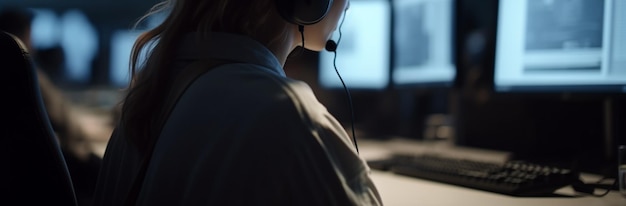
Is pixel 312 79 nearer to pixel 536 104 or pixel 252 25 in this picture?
pixel 536 104

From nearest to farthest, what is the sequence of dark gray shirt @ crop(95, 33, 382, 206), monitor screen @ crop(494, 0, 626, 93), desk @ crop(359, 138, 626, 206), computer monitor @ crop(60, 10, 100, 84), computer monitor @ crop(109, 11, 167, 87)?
dark gray shirt @ crop(95, 33, 382, 206) < desk @ crop(359, 138, 626, 206) < monitor screen @ crop(494, 0, 626, 93) < computer monitor @ crop(109, 11, 167, 87) < computer monitor @ crop(60, 10, 100, 84)

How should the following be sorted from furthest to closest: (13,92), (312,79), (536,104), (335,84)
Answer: (312,79)
(335,84)
(536,104)
(13,92)

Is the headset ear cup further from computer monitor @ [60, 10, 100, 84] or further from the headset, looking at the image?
computer monitor @ [60, 10, 100, 84]

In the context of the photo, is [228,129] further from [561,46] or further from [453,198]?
[561,46]

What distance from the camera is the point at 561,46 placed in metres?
1.23

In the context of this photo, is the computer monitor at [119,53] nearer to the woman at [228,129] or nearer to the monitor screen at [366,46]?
the monitor screen at [366,46]

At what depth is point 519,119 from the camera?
158 centimetres

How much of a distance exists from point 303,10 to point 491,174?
443 mm

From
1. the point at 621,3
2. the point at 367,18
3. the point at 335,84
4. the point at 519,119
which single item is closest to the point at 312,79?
the point at 335,84

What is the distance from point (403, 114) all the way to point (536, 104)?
0.72m

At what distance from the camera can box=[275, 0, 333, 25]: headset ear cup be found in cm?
83

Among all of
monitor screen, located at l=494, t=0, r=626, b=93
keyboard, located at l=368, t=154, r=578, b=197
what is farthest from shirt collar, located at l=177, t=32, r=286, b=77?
monitor screen, located at l=494, t=0, r=626, b=93

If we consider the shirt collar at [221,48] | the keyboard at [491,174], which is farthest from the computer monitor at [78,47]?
the shirt collar at [221,48]

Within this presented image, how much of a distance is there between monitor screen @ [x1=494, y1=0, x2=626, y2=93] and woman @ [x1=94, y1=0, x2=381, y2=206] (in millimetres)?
612
